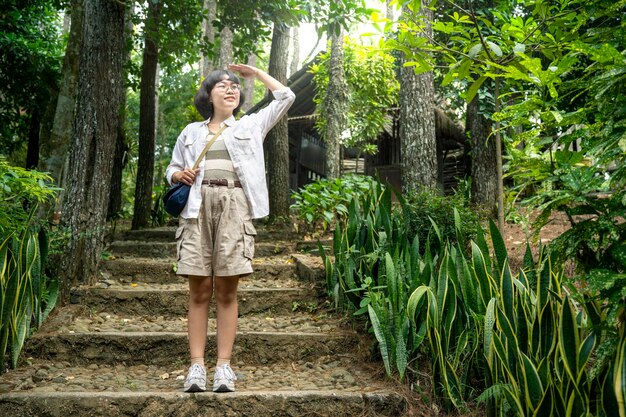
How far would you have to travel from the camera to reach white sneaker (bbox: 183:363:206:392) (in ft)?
10.0

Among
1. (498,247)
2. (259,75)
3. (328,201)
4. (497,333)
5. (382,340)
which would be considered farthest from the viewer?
(328,201)

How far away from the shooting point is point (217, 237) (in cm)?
316

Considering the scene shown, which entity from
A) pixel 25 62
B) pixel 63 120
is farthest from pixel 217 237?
pixel 25 62

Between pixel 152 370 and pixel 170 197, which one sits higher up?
pixel 170 197

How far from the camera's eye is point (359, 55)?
13461 millimetres

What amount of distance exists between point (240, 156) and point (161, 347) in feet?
4.65

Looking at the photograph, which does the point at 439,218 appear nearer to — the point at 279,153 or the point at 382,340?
the point at 382,340

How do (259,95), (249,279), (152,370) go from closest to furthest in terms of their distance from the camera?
1. (152,370)
2. (249,279)
3. (259,95)

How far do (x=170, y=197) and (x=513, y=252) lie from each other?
172 inches

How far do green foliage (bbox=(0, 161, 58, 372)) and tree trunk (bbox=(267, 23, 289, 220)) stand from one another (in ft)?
14.8

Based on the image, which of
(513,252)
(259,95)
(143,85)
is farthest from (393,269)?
(259,95)

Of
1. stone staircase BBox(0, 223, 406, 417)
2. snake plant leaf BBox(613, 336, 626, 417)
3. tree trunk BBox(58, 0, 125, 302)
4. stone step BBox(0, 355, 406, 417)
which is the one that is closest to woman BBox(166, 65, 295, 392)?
stone step BBox(0, 355, 406, 417)

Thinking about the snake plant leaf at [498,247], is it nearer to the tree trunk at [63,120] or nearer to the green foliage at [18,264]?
the green foliage at [18,264]

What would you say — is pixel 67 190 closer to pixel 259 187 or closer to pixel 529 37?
pixel 259 187
